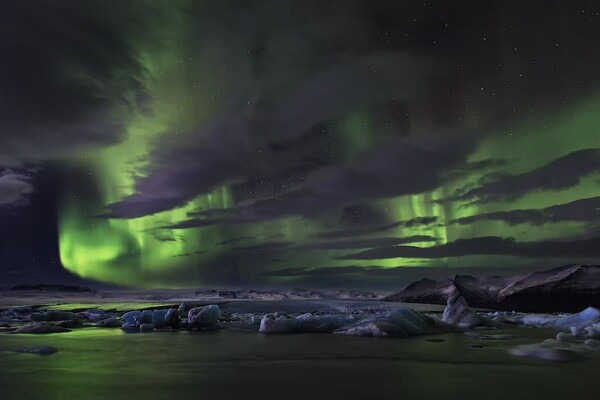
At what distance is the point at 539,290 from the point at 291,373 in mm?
74818

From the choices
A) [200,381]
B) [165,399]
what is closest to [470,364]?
[200,381]

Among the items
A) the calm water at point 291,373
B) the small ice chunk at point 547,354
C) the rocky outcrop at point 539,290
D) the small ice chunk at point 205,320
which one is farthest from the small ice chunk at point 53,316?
the rocky outcrop at point 539,290

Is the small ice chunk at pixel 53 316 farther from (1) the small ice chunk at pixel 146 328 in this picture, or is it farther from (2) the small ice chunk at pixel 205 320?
(2) the small ice chunk at pixel 205 320

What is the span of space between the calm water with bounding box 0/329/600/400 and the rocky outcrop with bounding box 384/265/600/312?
49459 millimetres

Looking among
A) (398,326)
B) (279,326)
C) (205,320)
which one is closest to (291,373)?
(398,326)

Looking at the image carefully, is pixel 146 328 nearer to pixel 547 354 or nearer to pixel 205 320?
pixel 205 320

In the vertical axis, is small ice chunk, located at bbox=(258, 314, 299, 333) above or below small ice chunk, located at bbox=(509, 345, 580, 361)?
below

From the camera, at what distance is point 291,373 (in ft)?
35.3

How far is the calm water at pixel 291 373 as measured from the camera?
8414mm

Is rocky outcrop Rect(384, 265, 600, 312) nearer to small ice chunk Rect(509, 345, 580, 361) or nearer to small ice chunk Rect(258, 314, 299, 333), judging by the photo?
small ice chunk Rect(258, 314, 299, 333)

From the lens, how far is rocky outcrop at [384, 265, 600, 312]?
67938mm

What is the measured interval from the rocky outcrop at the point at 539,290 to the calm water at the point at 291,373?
49459mm

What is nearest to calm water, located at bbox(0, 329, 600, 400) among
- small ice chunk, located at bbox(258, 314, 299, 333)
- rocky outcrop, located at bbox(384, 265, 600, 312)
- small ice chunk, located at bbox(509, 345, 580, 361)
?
small ice chunk, located at bbox(509, 345, 580, 361)

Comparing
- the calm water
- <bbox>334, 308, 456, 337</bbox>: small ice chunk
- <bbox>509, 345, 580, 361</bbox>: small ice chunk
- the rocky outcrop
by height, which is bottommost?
the rocky outcrop
